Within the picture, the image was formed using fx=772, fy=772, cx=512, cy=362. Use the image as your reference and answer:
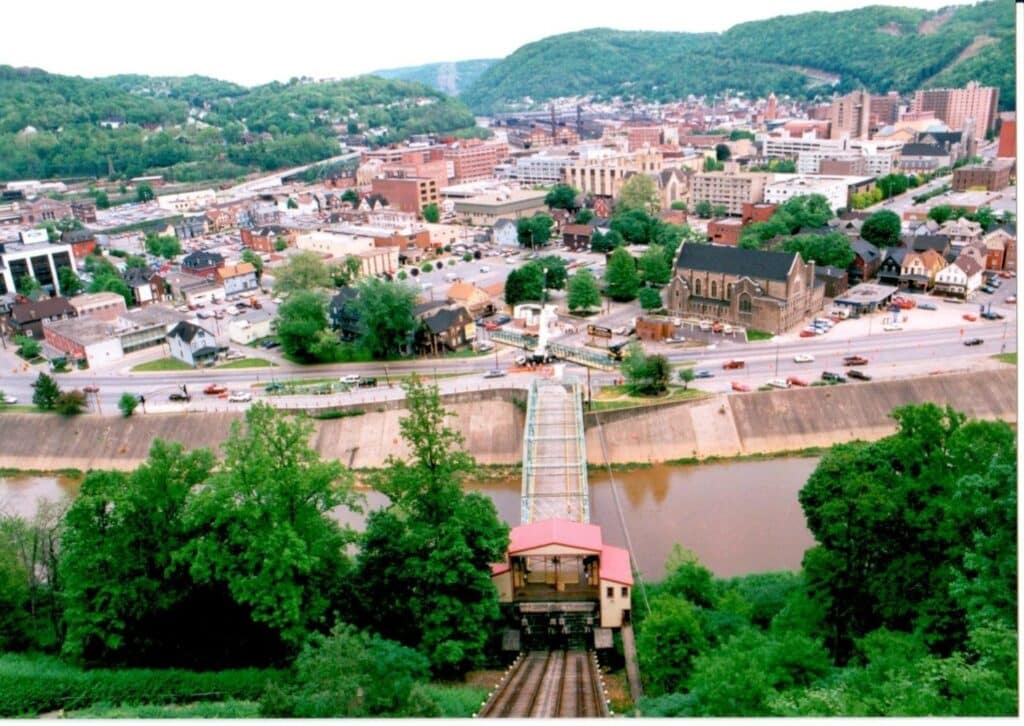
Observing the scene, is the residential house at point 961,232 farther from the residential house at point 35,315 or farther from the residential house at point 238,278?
the residential house at point 35,315

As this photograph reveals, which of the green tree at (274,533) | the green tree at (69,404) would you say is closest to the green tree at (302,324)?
the green tree at (69,404)

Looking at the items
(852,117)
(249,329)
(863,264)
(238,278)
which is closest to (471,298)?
(249,329)

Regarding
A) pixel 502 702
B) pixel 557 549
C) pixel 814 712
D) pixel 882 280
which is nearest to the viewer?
pixel 814 712

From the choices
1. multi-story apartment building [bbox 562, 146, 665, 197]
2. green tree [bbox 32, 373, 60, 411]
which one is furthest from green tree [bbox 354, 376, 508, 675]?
multi-story apartment building [bbox 562, 146, 665, 197]

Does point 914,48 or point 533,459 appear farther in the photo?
point 914,48

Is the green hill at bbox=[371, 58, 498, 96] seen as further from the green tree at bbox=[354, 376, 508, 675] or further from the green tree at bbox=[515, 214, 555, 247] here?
the green tree at bbox=[354, 376, 508, 675]

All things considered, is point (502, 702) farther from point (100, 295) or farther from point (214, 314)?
point (100, 295)

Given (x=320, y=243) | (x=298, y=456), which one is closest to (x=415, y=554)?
(x=298, y=456)
